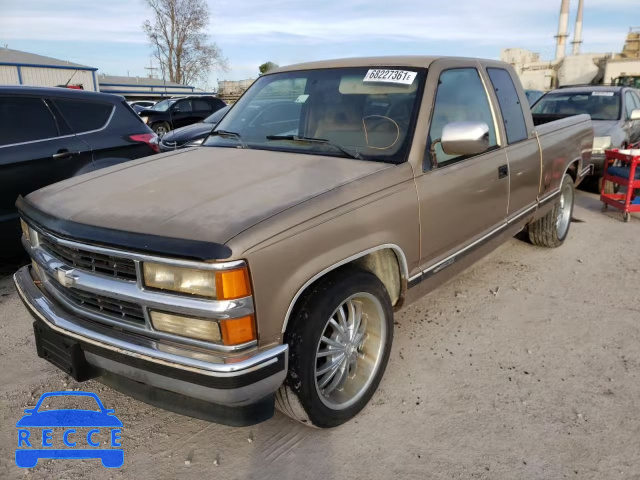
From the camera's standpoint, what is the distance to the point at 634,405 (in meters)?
2.75

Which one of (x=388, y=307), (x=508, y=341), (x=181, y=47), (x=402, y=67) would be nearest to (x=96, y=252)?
(x=388, y=307)

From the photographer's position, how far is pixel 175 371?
2006 mm

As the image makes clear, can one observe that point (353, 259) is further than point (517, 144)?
No

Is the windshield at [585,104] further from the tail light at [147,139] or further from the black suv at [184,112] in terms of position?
the black suv at [184,112]

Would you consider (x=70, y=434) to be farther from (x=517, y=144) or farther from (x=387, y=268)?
(x=517, y=144)

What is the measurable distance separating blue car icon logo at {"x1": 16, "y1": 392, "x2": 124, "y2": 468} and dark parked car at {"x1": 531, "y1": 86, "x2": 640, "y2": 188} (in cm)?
766

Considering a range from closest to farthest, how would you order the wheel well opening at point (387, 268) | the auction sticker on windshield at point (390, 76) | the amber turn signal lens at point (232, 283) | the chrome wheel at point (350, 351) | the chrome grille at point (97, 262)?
1. the amber turn signal lens at point (232, 283)
2. the chrome grille at point (97, 262)
3. the chrome wheel at point (350, 351)
4. the wheel well opening at point (387, 268)
5. the auction sticker on windshield at point (390, 76)

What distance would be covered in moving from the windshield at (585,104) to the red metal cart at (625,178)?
6.44 feet

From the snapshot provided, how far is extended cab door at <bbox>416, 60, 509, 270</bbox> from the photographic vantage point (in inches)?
118

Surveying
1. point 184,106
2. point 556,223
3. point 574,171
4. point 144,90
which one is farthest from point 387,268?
point 144,90

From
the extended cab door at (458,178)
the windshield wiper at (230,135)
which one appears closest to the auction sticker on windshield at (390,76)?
the extended cab door at (458,178)

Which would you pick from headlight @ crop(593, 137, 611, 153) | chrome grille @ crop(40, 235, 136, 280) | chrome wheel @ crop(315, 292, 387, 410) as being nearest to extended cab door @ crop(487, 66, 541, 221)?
chrome wheel @ crop(315, 292, 387, 410)

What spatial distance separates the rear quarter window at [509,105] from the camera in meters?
4.00

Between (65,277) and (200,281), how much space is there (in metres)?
0.77
